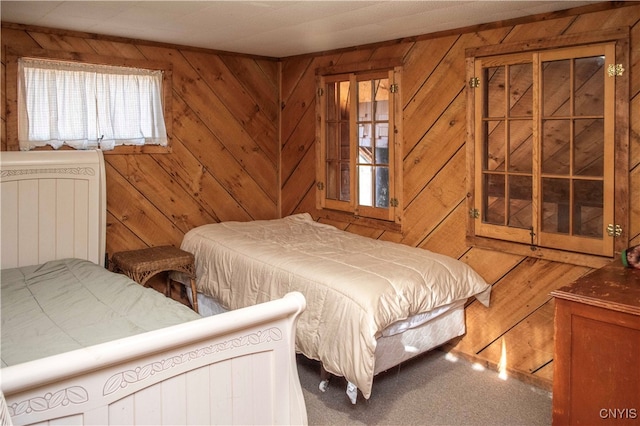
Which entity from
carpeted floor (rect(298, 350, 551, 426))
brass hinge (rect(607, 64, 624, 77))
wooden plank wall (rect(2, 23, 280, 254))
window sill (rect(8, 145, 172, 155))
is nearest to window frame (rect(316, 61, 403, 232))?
wooden plank wall (rect(2, 23, 280, 254))

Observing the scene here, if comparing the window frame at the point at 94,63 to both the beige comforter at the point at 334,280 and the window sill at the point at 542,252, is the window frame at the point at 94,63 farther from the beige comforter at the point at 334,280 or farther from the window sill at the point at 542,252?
the window sill at the point at 542,252

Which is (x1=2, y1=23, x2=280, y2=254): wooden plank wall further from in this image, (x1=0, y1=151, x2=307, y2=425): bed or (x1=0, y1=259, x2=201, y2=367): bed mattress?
(x1=0, y1=259, x2=201, y2=367): bed mattress

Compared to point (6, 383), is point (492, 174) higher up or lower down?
higher up

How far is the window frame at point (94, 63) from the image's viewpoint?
3.52 meters

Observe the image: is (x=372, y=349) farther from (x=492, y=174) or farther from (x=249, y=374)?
(x=492, y=174)

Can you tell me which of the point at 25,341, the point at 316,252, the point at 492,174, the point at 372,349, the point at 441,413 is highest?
the point at 492,174

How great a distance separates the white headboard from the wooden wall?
0.29m

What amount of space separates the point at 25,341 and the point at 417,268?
2.05 metres

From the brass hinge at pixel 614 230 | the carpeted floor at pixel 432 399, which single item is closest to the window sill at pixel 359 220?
the carpeted floor at pixel 432 399

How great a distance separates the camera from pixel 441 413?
297cm

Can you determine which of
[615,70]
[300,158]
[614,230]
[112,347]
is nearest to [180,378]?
[112,347]

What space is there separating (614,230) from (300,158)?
2631 millimetres

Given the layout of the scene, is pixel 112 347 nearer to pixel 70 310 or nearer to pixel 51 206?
pixel 70 310

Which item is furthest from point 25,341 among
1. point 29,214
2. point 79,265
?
point 29,214
